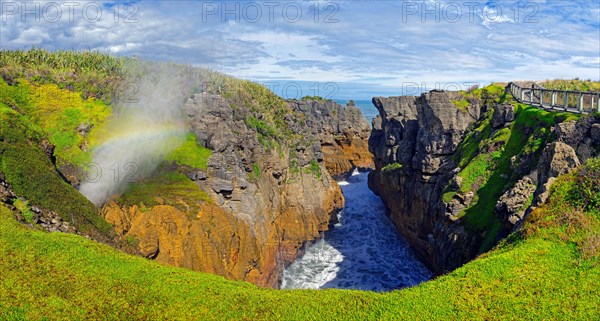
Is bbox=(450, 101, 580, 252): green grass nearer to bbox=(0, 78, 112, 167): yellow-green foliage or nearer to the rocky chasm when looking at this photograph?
the rocky chasm

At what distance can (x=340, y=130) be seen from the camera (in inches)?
3991

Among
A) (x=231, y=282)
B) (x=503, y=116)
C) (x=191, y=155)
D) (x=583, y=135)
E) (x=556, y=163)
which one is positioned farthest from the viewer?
(x=503, y=116)

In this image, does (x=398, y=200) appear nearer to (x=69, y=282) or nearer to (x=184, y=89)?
(x=184, y=89)

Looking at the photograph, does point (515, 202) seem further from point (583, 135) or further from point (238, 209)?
point (238, 209)

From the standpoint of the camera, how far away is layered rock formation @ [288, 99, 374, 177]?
318 ft

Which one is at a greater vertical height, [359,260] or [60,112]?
[60,112]

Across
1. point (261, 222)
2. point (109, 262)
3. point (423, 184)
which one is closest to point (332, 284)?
point (261, 222)

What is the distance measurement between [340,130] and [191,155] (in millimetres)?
67495

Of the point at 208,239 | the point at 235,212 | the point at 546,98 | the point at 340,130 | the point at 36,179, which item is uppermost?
the point at 546,98

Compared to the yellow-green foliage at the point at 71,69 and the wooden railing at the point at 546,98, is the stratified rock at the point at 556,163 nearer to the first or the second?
the wooden railing at the point at 546,98

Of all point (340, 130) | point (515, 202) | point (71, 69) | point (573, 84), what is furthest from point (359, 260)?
point (340, 130)

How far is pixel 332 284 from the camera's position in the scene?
44156 millimetres

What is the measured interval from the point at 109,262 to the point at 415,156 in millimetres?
42074

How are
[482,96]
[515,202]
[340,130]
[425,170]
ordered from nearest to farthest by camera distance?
[515,202] → [425,170] → [482,96] → [340,130]
